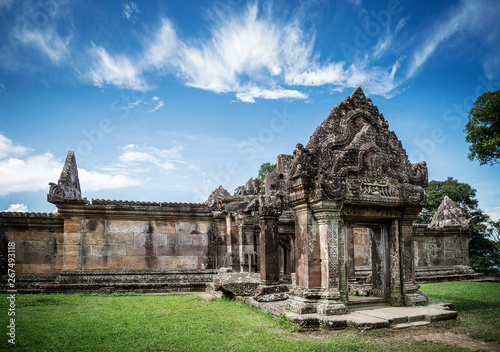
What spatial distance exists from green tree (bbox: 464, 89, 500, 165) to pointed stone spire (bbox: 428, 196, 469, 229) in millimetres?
3955

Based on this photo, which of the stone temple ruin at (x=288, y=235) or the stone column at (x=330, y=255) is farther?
the stone temple ruin at (x=288, y=235)

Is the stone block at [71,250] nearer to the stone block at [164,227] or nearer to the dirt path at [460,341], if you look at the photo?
the stone block at [164,227]

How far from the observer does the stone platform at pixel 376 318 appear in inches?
258

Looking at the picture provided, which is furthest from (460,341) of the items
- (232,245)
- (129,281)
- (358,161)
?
(129,281)

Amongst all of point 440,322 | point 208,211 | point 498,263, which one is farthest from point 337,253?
point 498,263

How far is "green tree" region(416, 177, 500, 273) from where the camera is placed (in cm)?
2117

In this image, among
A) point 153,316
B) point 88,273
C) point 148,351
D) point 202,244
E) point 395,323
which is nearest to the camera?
point 148,351

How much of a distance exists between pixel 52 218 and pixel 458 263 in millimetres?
19437

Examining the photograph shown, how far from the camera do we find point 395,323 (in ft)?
22.2

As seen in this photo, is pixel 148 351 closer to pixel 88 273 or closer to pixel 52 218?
pixel 88 273

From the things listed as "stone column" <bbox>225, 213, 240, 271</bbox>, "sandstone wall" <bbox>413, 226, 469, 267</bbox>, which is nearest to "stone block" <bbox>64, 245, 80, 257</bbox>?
"stone column" <bbox>225, 213, 240, 271</bbox>

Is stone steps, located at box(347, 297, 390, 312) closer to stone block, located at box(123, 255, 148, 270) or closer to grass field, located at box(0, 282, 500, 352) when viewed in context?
grass field, located at box(0, 282, 500, 352)

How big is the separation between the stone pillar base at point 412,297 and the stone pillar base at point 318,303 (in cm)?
190

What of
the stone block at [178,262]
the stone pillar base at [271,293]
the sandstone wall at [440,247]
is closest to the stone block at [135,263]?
the stone block at [178,262]
